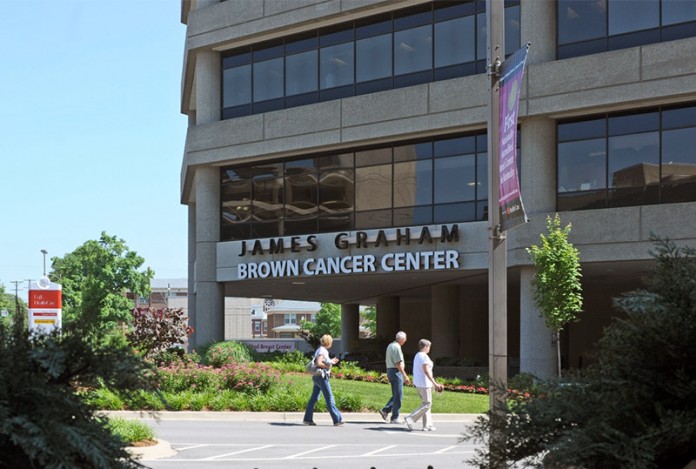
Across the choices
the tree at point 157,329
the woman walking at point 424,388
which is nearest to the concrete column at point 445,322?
the tree at point 157,329

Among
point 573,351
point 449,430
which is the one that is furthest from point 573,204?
point 573,351

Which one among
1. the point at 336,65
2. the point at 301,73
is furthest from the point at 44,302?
the point at 336,65

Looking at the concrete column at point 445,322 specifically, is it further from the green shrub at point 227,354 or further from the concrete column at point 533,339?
the concrete column at point 533,339

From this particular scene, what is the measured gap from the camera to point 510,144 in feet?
32.2

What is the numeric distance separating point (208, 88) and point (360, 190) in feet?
26.1

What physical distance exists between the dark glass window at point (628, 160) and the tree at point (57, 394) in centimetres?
2563

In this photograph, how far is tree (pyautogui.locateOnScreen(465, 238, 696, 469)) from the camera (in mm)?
5160

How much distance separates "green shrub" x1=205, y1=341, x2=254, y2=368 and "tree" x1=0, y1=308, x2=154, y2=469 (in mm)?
26817

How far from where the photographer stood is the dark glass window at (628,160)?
28.7m

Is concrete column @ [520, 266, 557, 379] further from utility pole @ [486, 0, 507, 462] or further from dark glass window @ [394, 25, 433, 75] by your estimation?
utility pole @ [486, 0, 507, 462]

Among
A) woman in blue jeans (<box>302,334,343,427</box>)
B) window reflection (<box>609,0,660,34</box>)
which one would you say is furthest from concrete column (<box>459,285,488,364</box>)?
woman in blue jeans (<box>302,334,343,427</box>)

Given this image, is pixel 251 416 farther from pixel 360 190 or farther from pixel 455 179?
pixel 360 190

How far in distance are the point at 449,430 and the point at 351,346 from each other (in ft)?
119

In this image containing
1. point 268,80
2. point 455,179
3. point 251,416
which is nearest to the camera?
point 251,416
